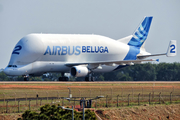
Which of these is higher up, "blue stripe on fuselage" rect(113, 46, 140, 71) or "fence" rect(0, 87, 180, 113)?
"blue stripe on fuselage" rect(113, 46, 140, 71)

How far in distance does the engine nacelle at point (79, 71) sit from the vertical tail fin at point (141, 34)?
46.1 ft

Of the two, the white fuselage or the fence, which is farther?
the white fuselage

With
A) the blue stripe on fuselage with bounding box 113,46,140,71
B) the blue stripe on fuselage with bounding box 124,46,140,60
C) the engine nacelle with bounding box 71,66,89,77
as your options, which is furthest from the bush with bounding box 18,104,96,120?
the blue stripe on fuselage with bounding box 124,46,140,60

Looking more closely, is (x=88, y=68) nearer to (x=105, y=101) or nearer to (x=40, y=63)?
(x=40, y=63)

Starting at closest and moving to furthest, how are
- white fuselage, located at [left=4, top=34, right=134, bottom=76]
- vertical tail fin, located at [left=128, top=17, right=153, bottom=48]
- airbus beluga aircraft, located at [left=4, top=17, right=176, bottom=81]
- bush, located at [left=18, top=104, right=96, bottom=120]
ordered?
bush, located at [left=18, top=104, right=96, bottom=120]
white fuselage, located at [left=4, top=34, right=134, bottom=76]
airbus beluga aircraft, located at [left=4, top=17, right=176, bottom=81]
vertical tail fin, located at [left=128, top=17, right=153, bottom=48]

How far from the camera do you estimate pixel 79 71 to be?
65.1 meters

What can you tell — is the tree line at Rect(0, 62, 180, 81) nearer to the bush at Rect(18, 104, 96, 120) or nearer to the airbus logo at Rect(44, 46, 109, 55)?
the airbus logo at Rect(44, 46, 109, 55)

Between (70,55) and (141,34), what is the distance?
18.8 meters

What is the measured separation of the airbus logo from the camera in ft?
212

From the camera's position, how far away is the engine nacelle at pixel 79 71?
65.1 meters

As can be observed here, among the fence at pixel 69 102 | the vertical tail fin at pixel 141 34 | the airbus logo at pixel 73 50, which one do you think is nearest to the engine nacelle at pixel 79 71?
the airbus logo at pixel 73 50

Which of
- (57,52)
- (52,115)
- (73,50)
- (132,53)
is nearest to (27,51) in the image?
(57,52)

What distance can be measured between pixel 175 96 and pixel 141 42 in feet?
101

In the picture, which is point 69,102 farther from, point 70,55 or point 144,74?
point 144,74
